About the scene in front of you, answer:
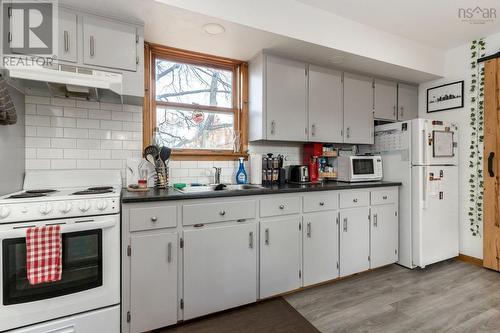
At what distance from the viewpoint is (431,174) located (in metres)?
2.87

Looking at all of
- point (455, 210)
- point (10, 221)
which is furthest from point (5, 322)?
point (455, 210)

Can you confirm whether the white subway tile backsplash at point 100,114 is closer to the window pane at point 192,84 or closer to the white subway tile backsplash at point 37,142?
the white subway tile backsplash at point 37,142

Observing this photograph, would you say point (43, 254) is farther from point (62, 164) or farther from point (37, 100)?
point (37, 100)

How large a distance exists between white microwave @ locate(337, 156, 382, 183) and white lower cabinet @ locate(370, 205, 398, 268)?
365mm

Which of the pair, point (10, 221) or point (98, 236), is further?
point (98, 236)

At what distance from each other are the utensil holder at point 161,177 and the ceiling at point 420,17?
193 cm

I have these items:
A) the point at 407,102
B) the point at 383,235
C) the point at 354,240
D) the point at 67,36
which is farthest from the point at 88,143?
the point at 407,102

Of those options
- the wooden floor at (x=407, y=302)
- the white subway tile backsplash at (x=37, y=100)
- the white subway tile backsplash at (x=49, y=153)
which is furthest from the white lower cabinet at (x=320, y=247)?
the white subway tile backsplash at (x=37, y=100)

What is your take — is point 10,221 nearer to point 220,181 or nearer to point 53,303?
point 53,303

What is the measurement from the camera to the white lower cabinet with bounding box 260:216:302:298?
7.07ft

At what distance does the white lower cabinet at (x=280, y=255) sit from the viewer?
2154 mm

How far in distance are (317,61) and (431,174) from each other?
5.85 feet

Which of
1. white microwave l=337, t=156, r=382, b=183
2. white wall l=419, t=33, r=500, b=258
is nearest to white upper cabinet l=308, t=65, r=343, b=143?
white microwave l=337, t=156, r=382, b=183

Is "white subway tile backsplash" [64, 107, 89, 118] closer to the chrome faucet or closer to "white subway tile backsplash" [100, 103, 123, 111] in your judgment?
"white subway tile backsplash" [100, 103, 123, 111]
